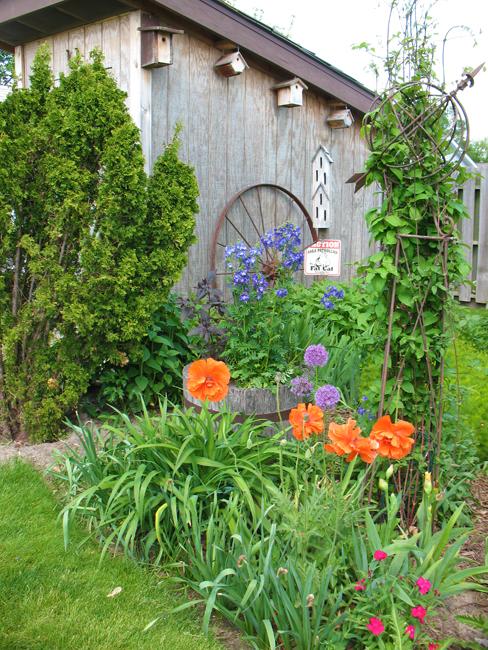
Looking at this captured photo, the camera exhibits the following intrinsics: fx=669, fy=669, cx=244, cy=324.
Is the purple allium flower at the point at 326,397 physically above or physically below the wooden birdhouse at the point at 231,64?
below

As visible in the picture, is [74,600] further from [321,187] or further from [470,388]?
[321,187]

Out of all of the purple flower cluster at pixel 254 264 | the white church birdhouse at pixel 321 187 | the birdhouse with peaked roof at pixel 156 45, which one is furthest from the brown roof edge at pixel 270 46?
the purple flower cluster at pixel 254 264

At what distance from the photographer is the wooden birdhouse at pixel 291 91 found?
20.3 ft

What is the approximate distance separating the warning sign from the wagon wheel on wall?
32 centimetres

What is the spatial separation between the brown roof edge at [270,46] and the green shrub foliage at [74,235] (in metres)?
1.45

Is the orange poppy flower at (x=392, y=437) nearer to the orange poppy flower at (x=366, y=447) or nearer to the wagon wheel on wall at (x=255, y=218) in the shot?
the orange poppy flower at (x=366, y=447)

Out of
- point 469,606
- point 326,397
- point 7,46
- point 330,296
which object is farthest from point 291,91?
point 469,606

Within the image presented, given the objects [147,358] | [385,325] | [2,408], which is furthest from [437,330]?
[2,408]

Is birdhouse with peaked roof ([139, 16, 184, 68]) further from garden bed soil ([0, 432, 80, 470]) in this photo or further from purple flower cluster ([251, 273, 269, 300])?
garden bed soil ([0, 432, 80, 470])

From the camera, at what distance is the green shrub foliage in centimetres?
396

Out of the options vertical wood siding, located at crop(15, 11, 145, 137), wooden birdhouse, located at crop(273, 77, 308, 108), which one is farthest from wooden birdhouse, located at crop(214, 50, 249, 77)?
vertical wood siding, located at crop(15, 11, 145, 137)

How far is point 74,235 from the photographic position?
162 inches

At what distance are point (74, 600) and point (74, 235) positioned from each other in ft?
7.49

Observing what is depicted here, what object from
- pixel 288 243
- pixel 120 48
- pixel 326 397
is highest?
pixel 120 48
